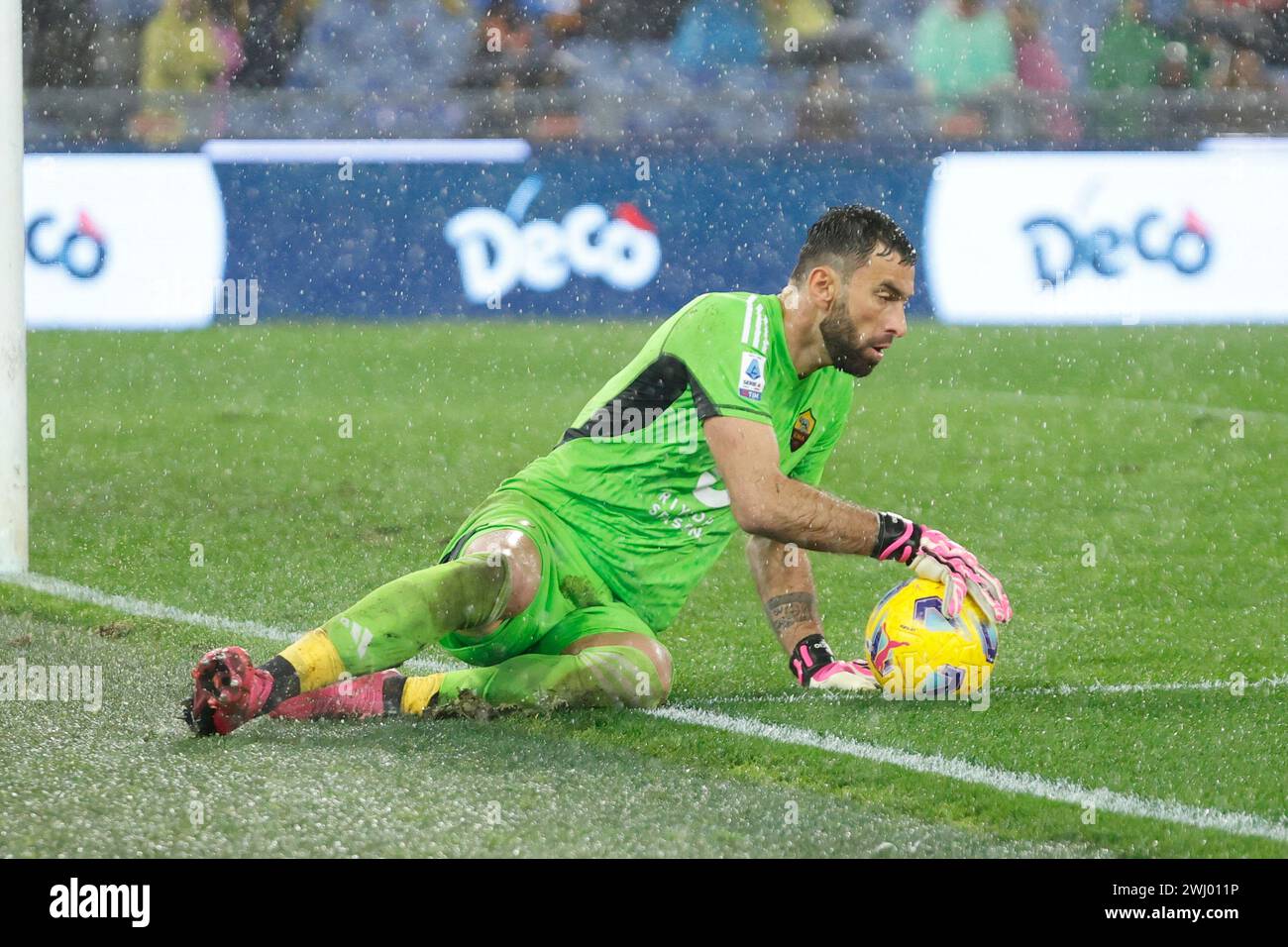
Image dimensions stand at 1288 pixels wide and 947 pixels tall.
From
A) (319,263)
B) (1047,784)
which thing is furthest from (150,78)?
(1047,784)

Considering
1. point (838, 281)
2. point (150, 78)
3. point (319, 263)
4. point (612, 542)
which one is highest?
point (150, 78)

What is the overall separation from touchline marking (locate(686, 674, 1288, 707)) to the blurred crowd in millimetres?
9514

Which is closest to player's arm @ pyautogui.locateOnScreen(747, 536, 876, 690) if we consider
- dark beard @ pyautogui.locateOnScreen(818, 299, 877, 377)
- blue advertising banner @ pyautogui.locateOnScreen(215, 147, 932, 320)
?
dark beard @ pyautogui.locateOnScreen(818, 299, 877, 377)

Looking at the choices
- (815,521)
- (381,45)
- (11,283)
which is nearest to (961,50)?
(381,45)

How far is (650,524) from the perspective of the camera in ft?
16.5

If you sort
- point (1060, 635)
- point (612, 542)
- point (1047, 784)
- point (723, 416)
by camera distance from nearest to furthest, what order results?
point (1047, 784)
point (723, 416)
point (612, 542)
point (1060, 635)

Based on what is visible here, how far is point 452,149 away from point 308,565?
6484 millimetres

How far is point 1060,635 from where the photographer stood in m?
6.15

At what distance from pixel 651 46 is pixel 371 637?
11.4 meters

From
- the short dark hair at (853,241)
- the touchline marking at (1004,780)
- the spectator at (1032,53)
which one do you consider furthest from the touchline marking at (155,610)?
the spectator at (1032,53)

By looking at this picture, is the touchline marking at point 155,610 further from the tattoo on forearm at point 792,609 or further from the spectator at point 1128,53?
the spectator at point 1128,53

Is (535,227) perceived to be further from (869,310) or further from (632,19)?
(869,310)

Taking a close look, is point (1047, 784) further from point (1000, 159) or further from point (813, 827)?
point (1000, 159)
